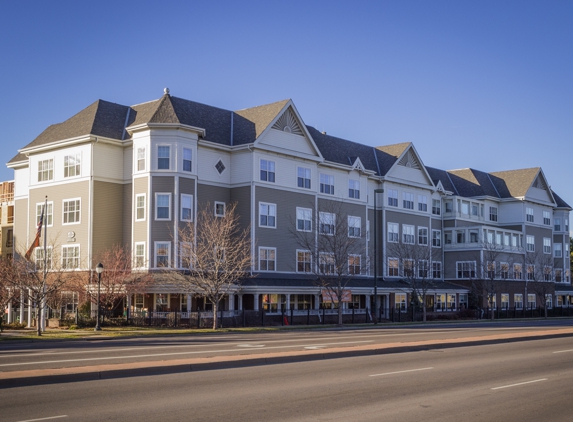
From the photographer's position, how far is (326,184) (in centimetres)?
6038

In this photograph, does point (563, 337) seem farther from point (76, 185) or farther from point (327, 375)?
point (76, 185)

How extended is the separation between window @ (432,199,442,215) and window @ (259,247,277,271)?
2712cm

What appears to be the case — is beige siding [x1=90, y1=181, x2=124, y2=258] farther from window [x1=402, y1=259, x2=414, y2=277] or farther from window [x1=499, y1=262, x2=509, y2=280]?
window [x1=499, y1=262, x2=509, y2=280]

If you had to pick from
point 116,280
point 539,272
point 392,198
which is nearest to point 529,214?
point 539,272

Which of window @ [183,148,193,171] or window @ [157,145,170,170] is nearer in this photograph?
window @ [157,145,170,170]

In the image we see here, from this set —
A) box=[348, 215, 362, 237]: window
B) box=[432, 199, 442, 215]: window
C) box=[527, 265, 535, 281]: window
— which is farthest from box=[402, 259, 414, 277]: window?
box=[527, 265, 535, 281]: window

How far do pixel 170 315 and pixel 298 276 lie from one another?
14.5m

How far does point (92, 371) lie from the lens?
1623 centimetres

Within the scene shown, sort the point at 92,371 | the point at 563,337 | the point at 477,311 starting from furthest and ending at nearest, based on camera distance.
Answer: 1. the point at 477,311
2. the point at 563,337
3. the point at 92,371

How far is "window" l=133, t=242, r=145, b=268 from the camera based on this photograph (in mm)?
48344

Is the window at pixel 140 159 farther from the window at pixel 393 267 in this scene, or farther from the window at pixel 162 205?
the window at pixel 393 267

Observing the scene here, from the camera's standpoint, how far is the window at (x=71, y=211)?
51.5 metres

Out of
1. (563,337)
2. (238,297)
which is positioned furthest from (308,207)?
(563,337)

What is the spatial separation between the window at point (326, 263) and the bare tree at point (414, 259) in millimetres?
10442
